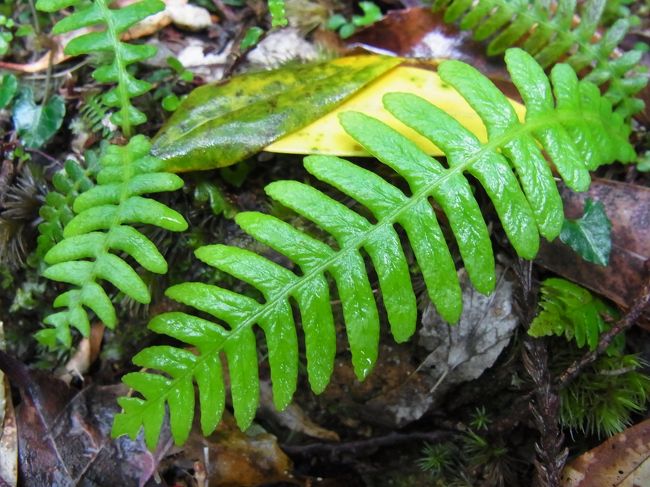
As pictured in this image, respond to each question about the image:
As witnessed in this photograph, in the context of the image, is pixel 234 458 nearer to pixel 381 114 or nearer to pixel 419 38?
pixel 381 114

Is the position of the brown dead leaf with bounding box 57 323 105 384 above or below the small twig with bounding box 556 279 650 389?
below

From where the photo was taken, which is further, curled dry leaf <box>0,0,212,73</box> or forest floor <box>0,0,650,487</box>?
curled dry leaf <box>0,0,212,73</box>

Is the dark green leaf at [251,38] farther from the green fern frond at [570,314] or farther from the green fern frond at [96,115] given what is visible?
the green fern frond at [570,314]

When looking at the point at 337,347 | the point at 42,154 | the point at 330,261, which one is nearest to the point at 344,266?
the point at 330,261

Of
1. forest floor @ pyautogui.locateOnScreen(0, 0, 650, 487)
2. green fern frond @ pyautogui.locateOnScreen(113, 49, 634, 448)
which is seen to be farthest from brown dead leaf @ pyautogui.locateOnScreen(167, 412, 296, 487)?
green fern frond @ pyautogui.locateOnScreen(113, 49, 634, 448)

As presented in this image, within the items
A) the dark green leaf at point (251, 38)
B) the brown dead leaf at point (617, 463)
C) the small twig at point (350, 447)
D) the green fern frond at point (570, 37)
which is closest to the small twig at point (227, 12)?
the dark green leaf at point (251, 38)

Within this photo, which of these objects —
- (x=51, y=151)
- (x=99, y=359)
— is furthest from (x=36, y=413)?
(x=51, y=151)

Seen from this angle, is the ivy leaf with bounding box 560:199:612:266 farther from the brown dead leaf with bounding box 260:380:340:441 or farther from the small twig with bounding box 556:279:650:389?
the brown dead leaf with bounding box 260:380:340:441
